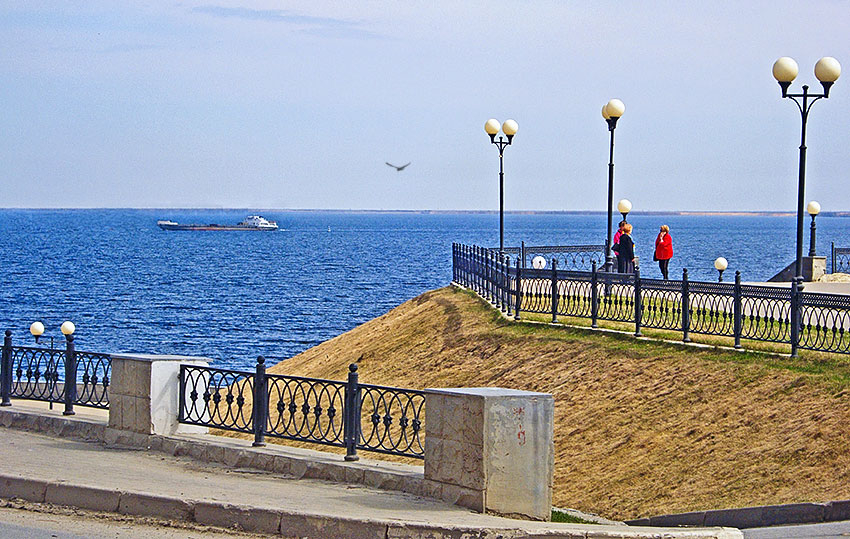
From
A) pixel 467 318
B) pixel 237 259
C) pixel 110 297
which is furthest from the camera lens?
pixel 237 259

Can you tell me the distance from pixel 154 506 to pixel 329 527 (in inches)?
63.6

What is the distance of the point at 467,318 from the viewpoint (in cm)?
2458

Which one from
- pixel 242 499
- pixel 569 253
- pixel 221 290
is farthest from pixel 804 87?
pixel 221 290

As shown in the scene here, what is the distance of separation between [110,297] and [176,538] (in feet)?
183

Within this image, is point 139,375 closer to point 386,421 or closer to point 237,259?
point 386,421

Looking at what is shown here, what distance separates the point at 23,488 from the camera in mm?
9820

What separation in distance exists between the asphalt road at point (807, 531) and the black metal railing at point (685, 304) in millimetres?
5819

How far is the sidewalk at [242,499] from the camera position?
862 centimetres

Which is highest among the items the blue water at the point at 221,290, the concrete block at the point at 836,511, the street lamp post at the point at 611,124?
the street lamp post at the point at 611,124

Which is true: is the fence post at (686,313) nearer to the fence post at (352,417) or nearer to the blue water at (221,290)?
the fence post at (352,417)

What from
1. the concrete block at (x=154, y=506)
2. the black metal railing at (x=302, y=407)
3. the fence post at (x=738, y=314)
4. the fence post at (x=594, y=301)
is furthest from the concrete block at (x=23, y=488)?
the fence post at (x=594, y=301)

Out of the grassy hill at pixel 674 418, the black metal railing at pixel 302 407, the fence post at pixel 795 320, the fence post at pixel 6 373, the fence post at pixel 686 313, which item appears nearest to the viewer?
the black metal railing at pixel 302 407

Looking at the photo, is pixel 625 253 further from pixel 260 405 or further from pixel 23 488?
pixel 23 488

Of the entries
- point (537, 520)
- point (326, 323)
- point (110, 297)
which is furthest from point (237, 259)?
point (537, 520)
